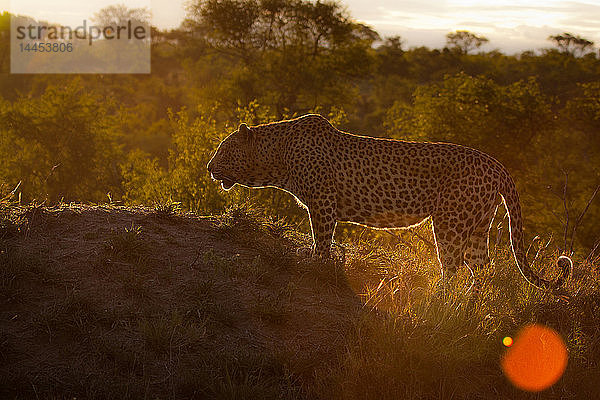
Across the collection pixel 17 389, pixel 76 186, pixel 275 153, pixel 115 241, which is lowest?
pixel 76 186

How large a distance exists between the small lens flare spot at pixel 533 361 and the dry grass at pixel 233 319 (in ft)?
0.34

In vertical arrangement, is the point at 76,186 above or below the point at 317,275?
below

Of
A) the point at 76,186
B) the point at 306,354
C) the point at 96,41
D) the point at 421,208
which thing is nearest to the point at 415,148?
the point at 421,208

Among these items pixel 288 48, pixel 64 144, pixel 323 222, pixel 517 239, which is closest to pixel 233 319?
pixel 323 222

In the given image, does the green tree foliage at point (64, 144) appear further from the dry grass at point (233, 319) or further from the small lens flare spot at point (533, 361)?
the small lens flare spot at point (533, 361)

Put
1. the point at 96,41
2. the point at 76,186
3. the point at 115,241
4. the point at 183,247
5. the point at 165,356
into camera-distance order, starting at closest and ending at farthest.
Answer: the point at 165,356, the point at 115,241, the point at 183,247, the point at 76,186, the point at 96,41

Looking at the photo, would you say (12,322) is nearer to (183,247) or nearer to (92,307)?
(92,307)

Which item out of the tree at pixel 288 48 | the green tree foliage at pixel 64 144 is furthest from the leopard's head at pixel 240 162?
the tree at pixel 288 48

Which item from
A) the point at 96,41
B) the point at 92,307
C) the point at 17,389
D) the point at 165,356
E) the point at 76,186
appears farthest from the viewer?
the point at 96,41

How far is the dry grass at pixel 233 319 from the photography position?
249 inches

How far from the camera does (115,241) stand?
8.16 metres

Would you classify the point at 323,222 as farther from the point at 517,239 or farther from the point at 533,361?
the point at 533,361

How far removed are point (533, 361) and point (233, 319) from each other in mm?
3262

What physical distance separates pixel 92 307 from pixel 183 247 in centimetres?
190
